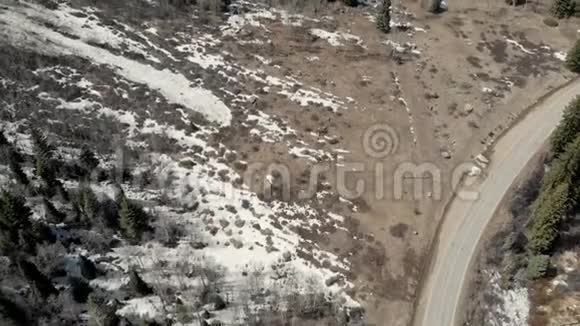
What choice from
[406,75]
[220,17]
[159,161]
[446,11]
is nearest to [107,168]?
[159,161]

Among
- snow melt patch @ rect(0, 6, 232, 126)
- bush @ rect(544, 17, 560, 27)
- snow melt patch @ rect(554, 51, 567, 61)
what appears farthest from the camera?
bush @ rect(544, 17, 560, 27)

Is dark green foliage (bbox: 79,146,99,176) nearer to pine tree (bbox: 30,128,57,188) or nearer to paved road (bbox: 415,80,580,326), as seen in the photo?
pine tree (bbox: 30,128,57,188)

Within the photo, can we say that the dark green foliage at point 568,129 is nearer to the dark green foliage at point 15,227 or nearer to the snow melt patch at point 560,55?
the snow melt patch at point 560,55

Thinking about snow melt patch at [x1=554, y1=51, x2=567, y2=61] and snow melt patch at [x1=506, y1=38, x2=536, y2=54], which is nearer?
snow melt patch at [x1=554, y1=51, x2=567, y2=61]

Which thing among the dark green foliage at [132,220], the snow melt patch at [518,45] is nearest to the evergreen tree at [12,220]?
the dark green foliage at [132,220]

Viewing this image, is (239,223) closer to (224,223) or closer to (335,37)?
(224,223)

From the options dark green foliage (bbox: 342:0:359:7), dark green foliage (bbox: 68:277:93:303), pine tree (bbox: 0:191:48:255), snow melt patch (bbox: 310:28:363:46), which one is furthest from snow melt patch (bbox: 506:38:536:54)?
pine tree (bbox: 0:191:48:255)
